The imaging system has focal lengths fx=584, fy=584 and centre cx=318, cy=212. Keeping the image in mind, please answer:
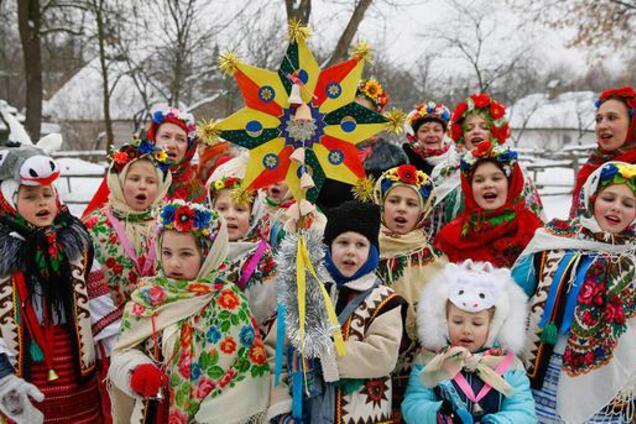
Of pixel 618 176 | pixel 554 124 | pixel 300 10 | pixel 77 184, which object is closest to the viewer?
pixel 618 176

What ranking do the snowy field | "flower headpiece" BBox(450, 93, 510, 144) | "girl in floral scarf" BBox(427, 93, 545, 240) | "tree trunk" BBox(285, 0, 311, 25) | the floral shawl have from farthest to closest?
the snowy field → "tree trunk" BBox(285, 0, 311, 25) → "flower headpiece" BBox(450, 93, 510, 144) → "girl in floral scarf" BBox(427, 93, 545, 240) → the floral shawl

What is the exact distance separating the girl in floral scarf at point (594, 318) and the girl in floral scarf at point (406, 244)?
0.65 meters

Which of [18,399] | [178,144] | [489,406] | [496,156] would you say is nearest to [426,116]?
[496,156]

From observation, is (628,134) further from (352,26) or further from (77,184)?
(77,184)

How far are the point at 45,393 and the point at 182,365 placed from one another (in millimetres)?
899

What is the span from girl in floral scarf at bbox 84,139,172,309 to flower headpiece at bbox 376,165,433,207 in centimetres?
151

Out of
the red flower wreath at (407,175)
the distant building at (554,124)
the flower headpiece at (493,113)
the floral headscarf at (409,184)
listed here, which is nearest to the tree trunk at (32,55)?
the flower headpiece at (493,113)

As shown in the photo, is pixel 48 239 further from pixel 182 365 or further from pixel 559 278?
pixel 559 278

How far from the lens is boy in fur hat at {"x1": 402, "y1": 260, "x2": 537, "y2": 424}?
272 centimetres

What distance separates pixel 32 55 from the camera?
12891 mm

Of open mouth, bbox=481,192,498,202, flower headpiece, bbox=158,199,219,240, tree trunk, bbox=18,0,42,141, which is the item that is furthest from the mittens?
tree trunk, bbox=18,0,42,141

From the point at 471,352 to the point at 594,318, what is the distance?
67 centimetres

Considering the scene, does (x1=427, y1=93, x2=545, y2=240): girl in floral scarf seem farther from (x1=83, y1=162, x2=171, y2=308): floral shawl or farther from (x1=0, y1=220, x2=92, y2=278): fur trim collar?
(x1=0, y1=220, x2=92, y2=278): fur trim collar

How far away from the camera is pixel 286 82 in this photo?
104 inches
